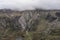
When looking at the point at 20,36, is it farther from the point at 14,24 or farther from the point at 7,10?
the point at 7,10

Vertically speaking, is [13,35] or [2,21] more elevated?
[2,21]

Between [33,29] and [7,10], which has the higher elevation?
[7,10]

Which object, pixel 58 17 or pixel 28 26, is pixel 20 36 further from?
pixel 58 17

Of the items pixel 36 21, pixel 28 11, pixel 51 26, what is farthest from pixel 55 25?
pixel 28 11

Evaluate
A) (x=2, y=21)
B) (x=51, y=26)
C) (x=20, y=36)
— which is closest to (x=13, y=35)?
(x=20, y=36)

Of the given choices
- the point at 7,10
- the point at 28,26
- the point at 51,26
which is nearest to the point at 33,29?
the point at 28,26
